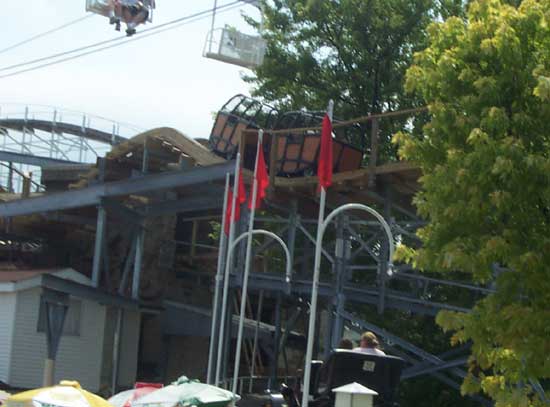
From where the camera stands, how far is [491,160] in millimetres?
10180

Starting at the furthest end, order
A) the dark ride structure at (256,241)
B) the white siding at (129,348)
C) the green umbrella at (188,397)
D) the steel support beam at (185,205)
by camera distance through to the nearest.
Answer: the white siding at (129,348)
the steel support beam at (185,205)
the dark ride structure at (256,241)
the green umbrella at (188,397)

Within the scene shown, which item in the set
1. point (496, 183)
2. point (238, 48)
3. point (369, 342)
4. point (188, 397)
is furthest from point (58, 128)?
point (496, 183)

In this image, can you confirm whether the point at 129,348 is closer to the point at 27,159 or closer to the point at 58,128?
the point at 27,159

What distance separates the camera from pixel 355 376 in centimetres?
1240

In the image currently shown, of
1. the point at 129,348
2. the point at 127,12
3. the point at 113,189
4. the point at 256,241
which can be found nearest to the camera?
the point at 113,189

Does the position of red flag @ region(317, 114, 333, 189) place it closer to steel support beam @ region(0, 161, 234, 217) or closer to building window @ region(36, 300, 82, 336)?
steel support beam @ region(0, 161, 234, 217)

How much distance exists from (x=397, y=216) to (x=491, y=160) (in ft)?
59.0

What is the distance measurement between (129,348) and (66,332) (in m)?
2.39

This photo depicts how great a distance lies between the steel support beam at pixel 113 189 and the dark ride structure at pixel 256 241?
42 millimetres

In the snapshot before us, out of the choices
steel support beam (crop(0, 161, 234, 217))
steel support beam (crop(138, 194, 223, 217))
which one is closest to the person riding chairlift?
steel support beam (crop(0, 161, 234, 217))

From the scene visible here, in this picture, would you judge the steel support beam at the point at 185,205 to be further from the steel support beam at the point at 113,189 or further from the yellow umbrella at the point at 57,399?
the yellow umbrella at the point at 57,399

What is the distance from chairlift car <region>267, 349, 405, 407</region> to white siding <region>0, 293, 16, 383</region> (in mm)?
17018

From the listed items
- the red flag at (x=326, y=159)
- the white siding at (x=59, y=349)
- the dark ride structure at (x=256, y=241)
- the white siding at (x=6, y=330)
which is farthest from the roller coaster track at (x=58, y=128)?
the red flag at (x=326, y=159)

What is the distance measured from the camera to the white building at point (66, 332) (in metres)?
28.3
